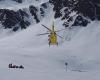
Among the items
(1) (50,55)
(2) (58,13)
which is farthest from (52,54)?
(2) (58,13)

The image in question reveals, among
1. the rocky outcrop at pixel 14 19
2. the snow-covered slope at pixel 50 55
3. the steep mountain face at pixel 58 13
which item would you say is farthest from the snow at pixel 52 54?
the rocky outcrop at pixel 14 19

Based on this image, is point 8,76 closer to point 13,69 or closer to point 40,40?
point 13,69

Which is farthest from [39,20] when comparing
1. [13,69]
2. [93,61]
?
[13,69]

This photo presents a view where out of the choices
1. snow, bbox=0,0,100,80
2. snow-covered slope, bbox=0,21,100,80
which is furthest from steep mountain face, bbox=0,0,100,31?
A: snow-covered slope, bbox=0,21,100,80

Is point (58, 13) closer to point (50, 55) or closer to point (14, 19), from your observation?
point (14, 19)

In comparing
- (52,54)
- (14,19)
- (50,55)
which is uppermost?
(14,19)

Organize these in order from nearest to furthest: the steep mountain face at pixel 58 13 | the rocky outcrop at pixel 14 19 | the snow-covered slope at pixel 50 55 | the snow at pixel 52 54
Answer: the snow-covered slope at pixel 50 55 < the snow at pixel 52 54 < the steep mountain face at pixel 58 13 < the rocky outcrop at pixel 14 19

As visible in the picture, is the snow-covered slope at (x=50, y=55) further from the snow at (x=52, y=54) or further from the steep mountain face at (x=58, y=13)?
the steep mountain face at (x=58, y=13)
